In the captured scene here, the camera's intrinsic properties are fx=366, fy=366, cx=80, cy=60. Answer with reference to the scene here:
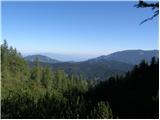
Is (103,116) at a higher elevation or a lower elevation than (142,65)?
lower

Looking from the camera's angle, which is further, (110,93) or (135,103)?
(110,93)

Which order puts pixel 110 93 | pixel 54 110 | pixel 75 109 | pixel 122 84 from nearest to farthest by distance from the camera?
pixel 75 109 < pixel 54 110 < pixel 110 93 < pixel 122 84

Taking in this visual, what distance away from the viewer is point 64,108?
85.4 ft

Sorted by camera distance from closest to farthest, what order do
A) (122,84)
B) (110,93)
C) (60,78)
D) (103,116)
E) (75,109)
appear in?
(103,116)
(75,109)
(110,93)
(122,84)
(60,78)

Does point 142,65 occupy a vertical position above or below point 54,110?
above

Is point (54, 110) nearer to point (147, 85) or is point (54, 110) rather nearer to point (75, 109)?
point (75, 109)

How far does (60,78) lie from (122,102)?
115 metres

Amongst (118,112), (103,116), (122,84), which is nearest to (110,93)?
(122,84)

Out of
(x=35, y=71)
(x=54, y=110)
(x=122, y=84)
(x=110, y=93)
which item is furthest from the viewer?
(x=35, y=71)

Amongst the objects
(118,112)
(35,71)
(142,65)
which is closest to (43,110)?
(118,112)

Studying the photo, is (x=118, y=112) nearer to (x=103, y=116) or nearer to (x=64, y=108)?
(x=64, y=108)

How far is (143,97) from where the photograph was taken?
29.0 m

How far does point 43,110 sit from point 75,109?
3.84 m

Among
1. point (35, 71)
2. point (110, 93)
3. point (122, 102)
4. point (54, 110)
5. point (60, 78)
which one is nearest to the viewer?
point (54, 110)
